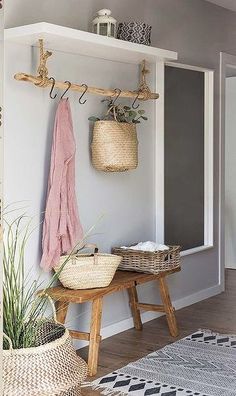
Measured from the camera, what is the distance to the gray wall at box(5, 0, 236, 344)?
11.4 ft

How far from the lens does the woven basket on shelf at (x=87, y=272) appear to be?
3.35 metres

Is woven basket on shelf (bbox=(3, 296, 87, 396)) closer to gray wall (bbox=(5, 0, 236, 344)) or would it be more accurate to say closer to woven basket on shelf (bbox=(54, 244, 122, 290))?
woven basket on shelf (bbox=(54, 244, 122, 290))

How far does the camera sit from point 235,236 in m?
6.73

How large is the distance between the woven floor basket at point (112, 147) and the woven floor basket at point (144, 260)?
0.55 m

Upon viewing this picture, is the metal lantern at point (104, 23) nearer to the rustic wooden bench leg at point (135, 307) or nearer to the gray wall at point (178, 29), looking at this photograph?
the gray wall at point (178, 29)

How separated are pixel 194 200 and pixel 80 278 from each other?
202cm

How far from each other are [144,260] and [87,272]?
0.58 metres

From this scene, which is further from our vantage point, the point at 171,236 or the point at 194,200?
the point at 194,200

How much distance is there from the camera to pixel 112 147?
3.67m

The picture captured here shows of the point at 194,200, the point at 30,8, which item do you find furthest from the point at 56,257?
the point at 194,200

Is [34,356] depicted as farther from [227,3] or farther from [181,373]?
[227,3]

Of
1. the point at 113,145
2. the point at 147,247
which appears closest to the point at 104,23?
the point at 113,145

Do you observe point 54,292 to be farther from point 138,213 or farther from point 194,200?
point 194,200

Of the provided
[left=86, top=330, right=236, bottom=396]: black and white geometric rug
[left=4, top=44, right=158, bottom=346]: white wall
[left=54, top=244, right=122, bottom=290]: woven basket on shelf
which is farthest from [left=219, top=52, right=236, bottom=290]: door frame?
[left=54, top=244, right=122, bottom=290]: woven basket on shelf
